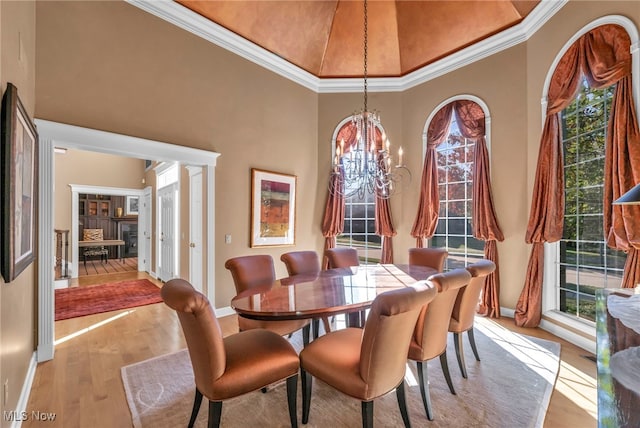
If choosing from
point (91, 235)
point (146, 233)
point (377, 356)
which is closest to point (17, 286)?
point (377, 356)

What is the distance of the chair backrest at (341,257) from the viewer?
362 centimetres

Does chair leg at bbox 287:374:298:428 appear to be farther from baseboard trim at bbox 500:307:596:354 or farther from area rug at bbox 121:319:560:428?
baseboard trim at bbox 500:307:596:354

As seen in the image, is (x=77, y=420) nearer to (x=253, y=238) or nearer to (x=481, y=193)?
(x=253, y=238)

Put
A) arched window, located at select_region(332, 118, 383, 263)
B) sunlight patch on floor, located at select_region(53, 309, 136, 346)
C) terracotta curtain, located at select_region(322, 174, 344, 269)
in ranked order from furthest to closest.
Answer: arched window, located at select_region(332, 118, 383, 263) < terracotta curtain, located at select_region(322, 174, 344, 269) < sunlight patch on floor, located at select_region(53, 309, 136, 346)

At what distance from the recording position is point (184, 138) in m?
3.65

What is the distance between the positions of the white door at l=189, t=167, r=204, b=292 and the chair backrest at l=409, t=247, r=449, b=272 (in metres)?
2.86

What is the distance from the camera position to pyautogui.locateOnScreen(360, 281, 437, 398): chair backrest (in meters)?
1.49

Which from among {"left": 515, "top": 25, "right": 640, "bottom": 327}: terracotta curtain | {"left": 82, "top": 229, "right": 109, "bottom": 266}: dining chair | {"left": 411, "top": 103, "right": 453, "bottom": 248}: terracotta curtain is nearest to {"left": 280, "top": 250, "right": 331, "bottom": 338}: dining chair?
{"left": 411, "top": 103, "right": 453, "bottom": 248}: terracotta curtain

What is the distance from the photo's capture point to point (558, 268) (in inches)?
135

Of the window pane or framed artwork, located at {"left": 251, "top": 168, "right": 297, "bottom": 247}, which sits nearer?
the window pane

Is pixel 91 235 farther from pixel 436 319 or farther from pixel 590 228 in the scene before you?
pixel 590 228

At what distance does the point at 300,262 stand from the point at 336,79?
3504 mm

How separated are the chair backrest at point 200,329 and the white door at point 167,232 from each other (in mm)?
4257

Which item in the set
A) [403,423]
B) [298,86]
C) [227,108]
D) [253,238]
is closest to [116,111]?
[227,108]
